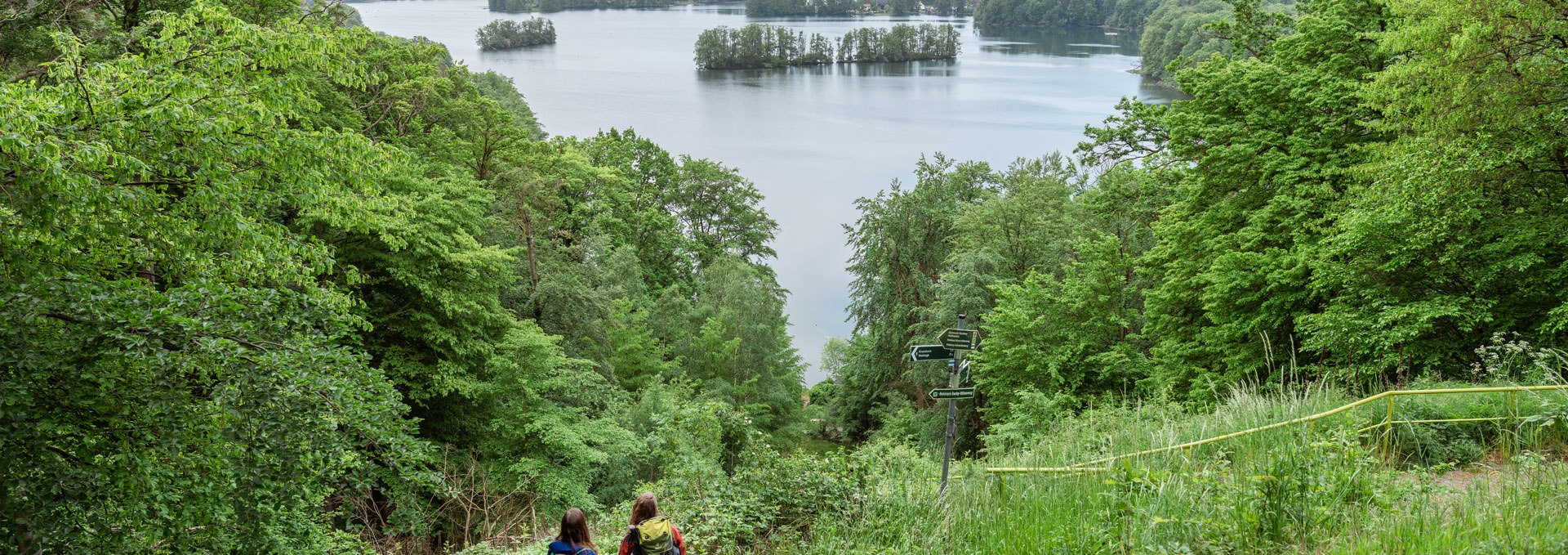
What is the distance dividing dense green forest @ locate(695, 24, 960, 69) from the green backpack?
300 feet

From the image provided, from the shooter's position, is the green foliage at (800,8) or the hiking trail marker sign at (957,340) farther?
the green foliage at (800,8)

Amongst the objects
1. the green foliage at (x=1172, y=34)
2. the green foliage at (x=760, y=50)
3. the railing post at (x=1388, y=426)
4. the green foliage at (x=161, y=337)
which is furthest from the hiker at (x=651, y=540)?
the green foliage at (x=760, y=50)

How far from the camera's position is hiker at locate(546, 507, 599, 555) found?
4883mm

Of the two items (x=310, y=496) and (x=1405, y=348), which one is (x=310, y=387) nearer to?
(x=310, y=496)

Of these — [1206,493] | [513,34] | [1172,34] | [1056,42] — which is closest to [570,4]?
[513,34]

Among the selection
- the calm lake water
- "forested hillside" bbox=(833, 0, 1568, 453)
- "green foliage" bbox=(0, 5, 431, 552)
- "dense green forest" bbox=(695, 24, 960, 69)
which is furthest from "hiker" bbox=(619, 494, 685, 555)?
"dense green forest" bbox=(695, 24, 960, 69)

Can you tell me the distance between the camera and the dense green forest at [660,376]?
5.13m

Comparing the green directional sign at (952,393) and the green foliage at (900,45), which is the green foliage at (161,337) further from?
the green foliage at (900,45)

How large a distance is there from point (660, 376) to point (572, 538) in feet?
52.2

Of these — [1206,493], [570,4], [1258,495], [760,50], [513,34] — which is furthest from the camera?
[570,4]

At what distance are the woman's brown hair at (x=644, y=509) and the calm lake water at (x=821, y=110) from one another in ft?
115

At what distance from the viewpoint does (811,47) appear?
320 feet

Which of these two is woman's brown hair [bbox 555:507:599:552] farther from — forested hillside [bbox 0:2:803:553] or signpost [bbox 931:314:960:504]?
signpost [bbox 931:314:960:504]

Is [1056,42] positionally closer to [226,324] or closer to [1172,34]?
[1172,34]
